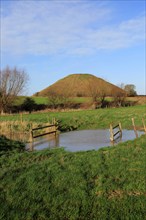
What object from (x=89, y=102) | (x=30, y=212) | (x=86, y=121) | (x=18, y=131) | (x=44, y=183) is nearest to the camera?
(x=30, y=212)

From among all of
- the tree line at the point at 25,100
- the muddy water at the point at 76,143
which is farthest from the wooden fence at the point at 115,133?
the tree line at the point at 25,100

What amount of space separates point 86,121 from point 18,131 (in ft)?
44.8

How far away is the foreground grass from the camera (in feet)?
22.9

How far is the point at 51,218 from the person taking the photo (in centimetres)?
670

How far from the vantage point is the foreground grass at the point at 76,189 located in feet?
22.9

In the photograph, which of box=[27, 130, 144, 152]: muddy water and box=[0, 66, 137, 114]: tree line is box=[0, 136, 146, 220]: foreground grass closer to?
box=[27, 130, 144, 152]: muddy water

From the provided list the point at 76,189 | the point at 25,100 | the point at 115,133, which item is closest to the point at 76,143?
the point at 115,133

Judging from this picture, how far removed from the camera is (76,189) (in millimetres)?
8641

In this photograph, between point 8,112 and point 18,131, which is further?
point 8,112

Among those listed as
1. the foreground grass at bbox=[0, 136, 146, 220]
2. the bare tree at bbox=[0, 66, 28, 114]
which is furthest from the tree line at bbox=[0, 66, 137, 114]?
the foreground grass at bbox=[0, 136, 146, 220]

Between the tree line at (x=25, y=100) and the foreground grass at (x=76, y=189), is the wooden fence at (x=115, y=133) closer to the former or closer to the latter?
the foreground grass at (x=76, y=189)

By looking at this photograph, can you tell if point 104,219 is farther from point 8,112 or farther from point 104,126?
point 8,112

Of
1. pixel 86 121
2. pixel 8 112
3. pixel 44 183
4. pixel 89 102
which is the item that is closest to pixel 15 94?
pixel 8 112

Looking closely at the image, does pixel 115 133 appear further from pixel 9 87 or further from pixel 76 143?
pixel 9 87
